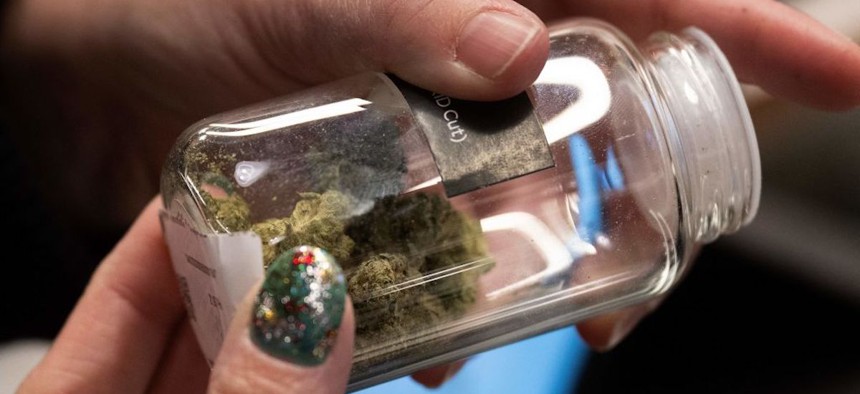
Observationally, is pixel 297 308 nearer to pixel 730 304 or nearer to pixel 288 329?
pixel 288 329

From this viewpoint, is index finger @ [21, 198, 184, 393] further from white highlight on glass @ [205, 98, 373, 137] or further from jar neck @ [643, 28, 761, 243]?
jar neck @ [643, 28, 761, 243]

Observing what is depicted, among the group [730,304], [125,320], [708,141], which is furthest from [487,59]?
[730,304]

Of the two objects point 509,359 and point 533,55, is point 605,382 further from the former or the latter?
point 533,55

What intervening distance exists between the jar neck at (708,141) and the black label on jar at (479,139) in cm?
9

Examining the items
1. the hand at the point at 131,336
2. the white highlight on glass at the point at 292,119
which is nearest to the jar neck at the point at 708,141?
the white highlight on glass at the point at 292,119

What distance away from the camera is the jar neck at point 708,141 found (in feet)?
1.42

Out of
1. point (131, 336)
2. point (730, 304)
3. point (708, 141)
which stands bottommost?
point (730, 304)

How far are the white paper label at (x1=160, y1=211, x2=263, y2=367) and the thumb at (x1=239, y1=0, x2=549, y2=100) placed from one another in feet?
0.44

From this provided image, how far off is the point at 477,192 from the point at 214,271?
14 cm

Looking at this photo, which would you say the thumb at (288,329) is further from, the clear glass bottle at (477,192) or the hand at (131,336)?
the hand at (131,336)

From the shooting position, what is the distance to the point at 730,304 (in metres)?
0.80

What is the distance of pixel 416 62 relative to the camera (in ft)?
1.39

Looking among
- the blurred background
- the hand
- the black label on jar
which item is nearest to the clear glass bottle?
the black label on jar

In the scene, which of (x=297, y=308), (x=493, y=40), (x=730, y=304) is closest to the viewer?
(x=297, y=308)
